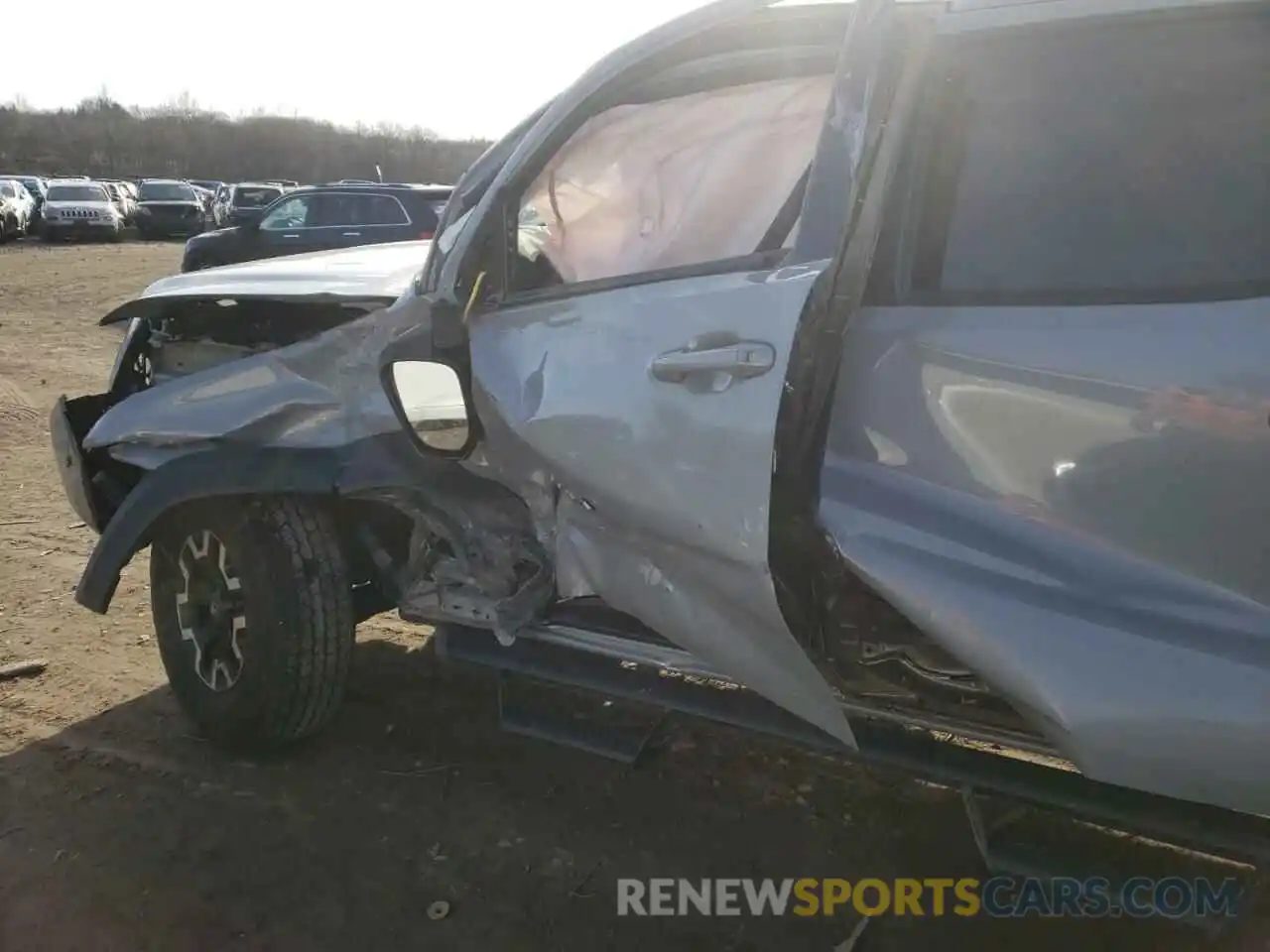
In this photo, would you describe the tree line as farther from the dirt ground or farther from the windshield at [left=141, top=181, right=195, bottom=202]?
the dirt ground

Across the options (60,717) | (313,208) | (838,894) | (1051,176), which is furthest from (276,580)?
(313,208)

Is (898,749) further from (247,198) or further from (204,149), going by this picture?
(204,149)

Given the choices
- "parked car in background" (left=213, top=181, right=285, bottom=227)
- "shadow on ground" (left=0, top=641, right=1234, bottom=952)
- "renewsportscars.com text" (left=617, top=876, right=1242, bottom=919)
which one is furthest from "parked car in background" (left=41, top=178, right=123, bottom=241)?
"renewsportscars.com text" (left=617, top=876, right=1242, bottom=919)

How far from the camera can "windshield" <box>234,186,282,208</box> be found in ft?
83.5

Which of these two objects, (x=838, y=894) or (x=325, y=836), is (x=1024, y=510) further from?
(x=325, y=836)

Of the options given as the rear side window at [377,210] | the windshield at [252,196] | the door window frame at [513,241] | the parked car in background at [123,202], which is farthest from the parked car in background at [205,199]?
the door window frame at [513,241]

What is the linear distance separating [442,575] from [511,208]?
1.04 m

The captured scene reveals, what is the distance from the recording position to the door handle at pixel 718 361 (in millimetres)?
2242

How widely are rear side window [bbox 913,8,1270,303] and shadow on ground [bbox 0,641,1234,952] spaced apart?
157cm

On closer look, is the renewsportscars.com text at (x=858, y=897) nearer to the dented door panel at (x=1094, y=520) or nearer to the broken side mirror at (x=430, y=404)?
the dented door panel at (x=1094, y=520)

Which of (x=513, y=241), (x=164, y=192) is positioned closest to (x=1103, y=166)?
(x=513, y=241)

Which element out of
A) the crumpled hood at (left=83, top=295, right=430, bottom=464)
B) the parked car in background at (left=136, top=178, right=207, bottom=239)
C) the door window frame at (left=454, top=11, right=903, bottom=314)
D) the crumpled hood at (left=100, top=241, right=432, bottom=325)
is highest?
the door window frame at (left=454, top=11, right=903, bottom=314)

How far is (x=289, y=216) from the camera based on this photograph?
557 inches

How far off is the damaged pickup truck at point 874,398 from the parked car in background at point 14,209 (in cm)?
2785
